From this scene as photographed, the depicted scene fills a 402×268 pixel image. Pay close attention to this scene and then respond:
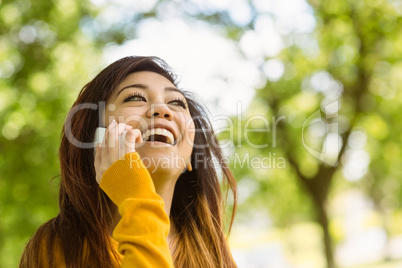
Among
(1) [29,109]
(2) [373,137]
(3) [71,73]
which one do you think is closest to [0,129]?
(1) [29,109]

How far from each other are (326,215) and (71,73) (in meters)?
6.17

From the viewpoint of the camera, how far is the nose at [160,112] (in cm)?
214

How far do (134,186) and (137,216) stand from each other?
127 millimetres

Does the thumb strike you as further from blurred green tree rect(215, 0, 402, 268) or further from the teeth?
blurred green tree rect(215, 0, 402, 268)

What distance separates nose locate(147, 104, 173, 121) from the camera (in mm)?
2144

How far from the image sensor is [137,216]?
5.59 feet

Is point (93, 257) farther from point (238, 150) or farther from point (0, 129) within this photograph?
point (238, 150)

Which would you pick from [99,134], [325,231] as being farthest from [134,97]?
[325,231]

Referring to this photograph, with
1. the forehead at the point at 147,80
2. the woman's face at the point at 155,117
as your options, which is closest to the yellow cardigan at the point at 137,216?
the woman's face at the point at 155,117

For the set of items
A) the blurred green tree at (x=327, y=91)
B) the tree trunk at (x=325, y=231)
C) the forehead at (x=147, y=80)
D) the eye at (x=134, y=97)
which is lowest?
the tree trunk at (x=325, y=231)

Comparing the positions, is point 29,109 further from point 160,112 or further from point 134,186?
point 134,186

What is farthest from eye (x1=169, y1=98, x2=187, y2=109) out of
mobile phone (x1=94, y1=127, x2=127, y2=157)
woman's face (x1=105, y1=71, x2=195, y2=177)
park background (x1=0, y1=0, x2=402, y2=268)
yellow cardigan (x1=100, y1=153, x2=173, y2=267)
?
park background (x1=0, y1=0, x2=402, y2=268)

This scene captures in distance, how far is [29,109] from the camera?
8.76m

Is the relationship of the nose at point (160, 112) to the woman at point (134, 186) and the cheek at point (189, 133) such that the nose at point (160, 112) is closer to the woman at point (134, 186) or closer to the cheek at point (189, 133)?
the woman at point (134, 186)
